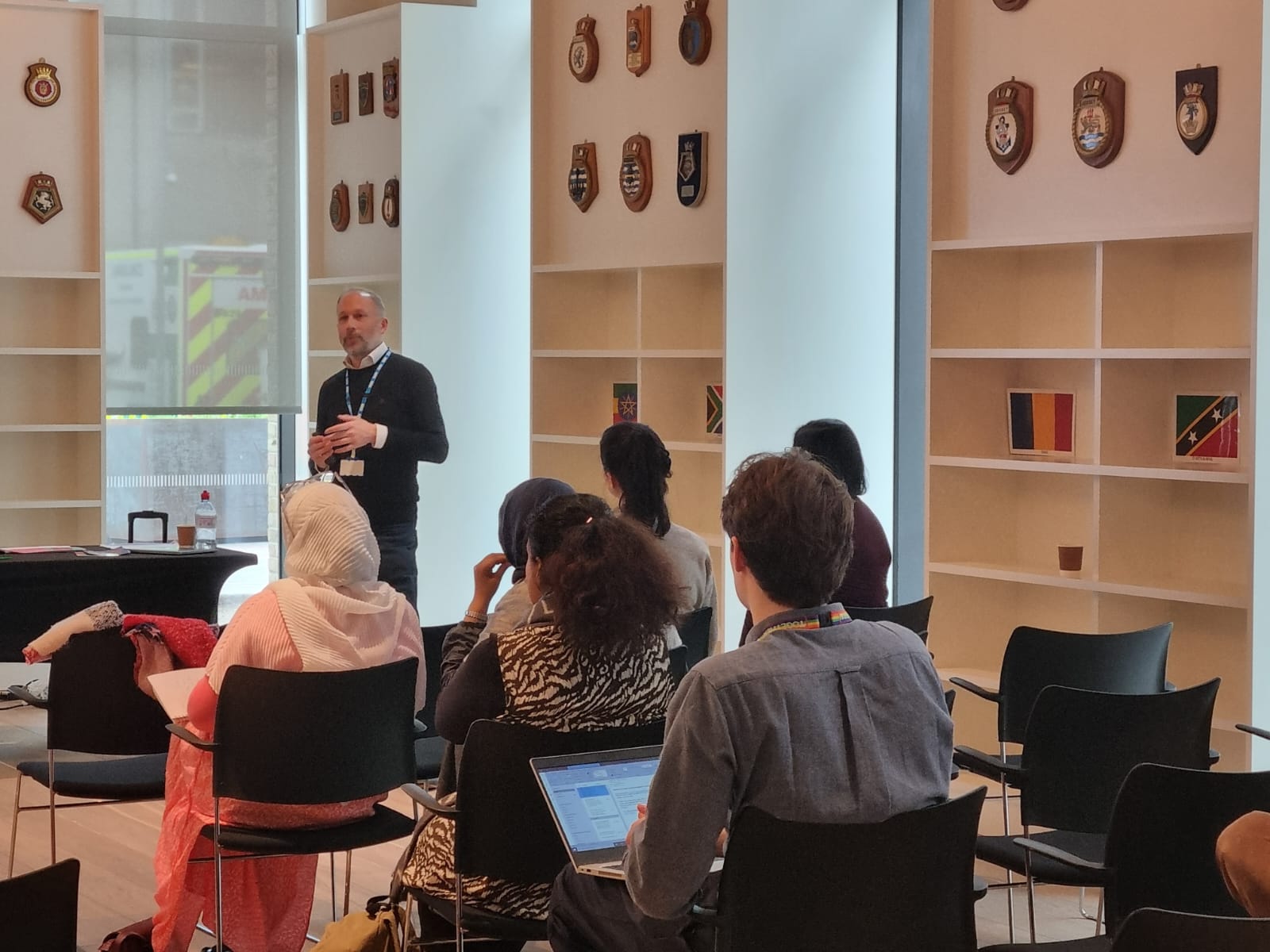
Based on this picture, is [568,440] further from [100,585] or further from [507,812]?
[507,812]

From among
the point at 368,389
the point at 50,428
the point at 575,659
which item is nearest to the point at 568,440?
the point at 368,389

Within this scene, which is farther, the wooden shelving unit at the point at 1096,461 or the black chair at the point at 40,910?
the wooden shelving unit at the point at 1096,461

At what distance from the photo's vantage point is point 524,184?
309 inches

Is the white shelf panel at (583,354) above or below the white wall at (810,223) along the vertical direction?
below

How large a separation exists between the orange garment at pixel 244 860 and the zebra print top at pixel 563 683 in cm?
71

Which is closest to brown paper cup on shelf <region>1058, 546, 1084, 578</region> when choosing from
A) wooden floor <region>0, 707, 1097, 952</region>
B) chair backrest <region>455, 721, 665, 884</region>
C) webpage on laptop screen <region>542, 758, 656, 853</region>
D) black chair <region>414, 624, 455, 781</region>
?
wooden floor <region>0, 707, 1097, 952</region>

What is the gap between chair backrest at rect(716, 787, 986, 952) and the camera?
6.95ft

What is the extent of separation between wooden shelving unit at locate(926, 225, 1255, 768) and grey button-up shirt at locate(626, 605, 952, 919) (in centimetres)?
242

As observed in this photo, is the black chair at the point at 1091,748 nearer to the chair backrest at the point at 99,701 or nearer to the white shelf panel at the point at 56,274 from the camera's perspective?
the chair backrest at the point at 99,701

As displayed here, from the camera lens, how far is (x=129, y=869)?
4.61m

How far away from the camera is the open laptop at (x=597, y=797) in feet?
7.71

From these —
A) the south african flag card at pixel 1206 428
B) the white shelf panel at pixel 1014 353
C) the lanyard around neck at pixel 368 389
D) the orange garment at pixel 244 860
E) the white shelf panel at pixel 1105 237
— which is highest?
the white shelf panel at pixel 1105 237

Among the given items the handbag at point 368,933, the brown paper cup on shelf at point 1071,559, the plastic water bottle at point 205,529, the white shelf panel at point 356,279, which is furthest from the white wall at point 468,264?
the handbag at point 368,933

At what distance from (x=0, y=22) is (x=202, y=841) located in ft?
16.9
